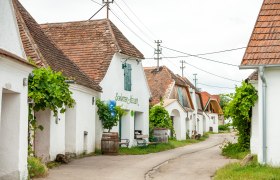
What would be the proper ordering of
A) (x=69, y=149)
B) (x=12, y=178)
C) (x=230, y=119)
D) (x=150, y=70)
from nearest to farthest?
1. (x=12, y=178)
2. (x=69, y=149)
3. (x=230, y=119)
4. (x=150, y=70)

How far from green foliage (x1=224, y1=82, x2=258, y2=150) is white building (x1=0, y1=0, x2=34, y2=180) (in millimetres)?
10290

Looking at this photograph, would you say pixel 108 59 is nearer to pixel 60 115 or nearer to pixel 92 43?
pixel 92 43

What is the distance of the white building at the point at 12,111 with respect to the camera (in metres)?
11.6

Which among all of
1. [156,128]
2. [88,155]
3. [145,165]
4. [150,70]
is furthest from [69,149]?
[150,70]

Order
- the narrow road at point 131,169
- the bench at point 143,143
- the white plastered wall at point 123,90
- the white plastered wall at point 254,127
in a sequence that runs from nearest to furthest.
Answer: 1. the narrow road at point 131,169
2. the white plastered wall at point 254,127
3. the white plastered wall at point 123,90
4. the bench at point 143,143

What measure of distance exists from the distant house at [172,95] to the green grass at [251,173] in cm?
2572

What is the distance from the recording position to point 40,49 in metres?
19.0

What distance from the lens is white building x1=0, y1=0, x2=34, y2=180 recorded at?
459 inches

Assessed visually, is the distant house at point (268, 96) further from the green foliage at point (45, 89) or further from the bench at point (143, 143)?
the bench at point (143, 143)

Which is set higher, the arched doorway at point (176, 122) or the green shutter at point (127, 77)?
the green shutter at point (127, 77)

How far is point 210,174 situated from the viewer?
15383 mm

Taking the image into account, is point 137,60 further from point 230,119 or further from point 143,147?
point 230,119

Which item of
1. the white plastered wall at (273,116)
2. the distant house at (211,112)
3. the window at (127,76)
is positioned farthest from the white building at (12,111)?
the distant house at (211,112)

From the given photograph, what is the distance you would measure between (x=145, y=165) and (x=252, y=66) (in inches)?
241
